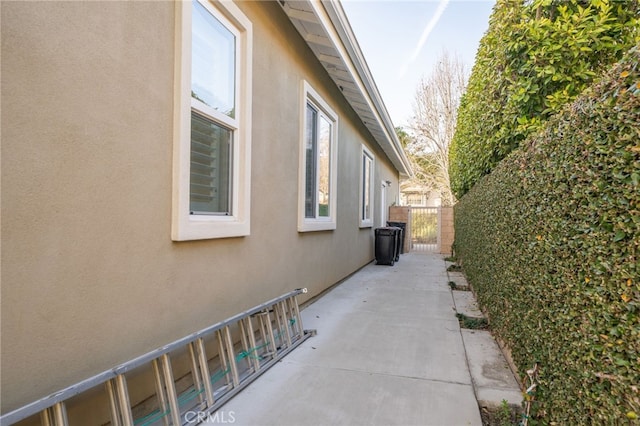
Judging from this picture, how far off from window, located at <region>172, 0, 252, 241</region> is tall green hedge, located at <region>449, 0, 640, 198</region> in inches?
108

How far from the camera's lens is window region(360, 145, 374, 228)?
924cm

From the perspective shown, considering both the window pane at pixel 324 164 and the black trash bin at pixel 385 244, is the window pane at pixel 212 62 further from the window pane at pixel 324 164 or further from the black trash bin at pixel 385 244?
the black trash bin at pixel 385 244

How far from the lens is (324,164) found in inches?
247

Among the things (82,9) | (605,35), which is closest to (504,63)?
(605,35)

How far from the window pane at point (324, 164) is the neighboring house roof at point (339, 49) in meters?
0.90

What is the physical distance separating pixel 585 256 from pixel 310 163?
424 centimetres

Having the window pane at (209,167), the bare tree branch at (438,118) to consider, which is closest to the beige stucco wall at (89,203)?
the window pane at (209,167)

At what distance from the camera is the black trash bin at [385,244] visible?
33.1 ft

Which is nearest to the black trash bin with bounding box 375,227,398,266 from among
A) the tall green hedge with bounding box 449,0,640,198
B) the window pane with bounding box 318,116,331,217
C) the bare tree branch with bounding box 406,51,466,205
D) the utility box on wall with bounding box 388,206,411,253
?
the window pane with bounding box 318,116,331,217

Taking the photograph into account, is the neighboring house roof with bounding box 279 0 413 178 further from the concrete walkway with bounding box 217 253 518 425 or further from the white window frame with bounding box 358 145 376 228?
the concrete walkway with bounding box 217 253 518 425

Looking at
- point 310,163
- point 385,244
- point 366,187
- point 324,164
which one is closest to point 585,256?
point 310,163

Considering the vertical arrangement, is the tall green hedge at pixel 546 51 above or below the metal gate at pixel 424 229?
above

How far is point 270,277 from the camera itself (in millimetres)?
4082

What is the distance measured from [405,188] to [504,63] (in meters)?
26.9
